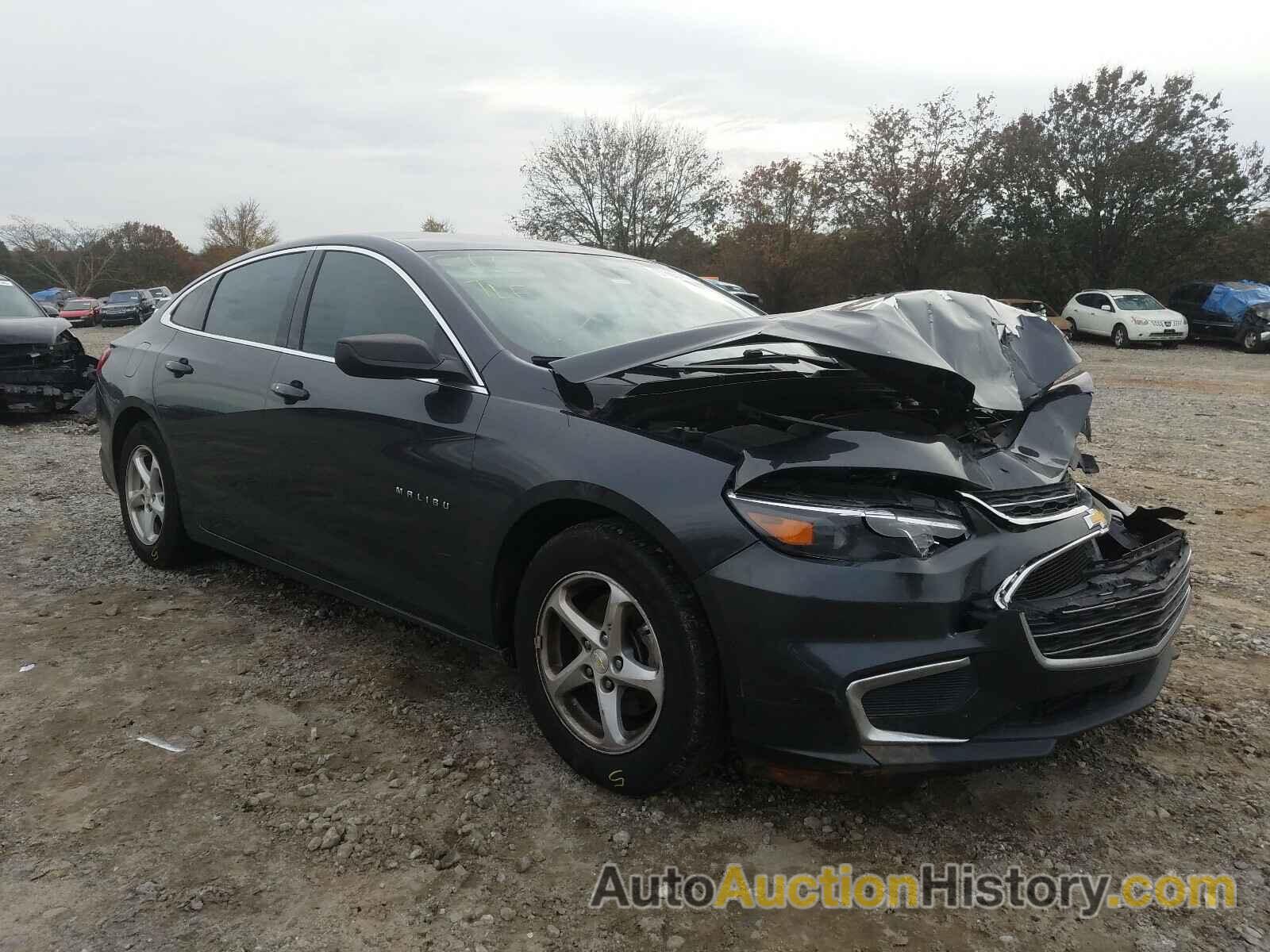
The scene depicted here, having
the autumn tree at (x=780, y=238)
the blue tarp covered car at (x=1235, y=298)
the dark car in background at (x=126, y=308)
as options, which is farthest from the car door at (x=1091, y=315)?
the dark car in background at (x=126, y=308)

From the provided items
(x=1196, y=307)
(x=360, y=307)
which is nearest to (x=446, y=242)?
(x=360, y=307)

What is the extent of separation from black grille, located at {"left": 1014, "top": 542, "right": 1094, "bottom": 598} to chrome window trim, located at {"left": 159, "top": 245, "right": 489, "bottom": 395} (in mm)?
1649

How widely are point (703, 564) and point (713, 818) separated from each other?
76 centimetres

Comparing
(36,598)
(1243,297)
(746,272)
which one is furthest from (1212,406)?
(746,272)

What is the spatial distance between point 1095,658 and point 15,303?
11.6 meters

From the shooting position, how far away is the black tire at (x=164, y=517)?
14.1 ft

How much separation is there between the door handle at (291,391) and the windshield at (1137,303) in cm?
2537

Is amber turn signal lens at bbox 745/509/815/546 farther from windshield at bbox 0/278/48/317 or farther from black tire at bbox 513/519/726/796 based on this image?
windshield at bbox 0/278/48/317

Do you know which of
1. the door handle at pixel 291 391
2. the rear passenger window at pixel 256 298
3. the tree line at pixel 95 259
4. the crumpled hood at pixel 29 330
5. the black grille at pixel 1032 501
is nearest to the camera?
the black grille at pixel 1032 501

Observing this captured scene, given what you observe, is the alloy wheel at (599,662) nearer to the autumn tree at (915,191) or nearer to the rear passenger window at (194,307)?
the rear passenger window at (194,307)

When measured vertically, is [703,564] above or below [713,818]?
above

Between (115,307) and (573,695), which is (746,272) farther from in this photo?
(573,695)

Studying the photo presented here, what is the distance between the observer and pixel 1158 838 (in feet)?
7.76

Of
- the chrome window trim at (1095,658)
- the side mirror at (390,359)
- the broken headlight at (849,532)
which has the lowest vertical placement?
the chrome window trim at (1095,658)
